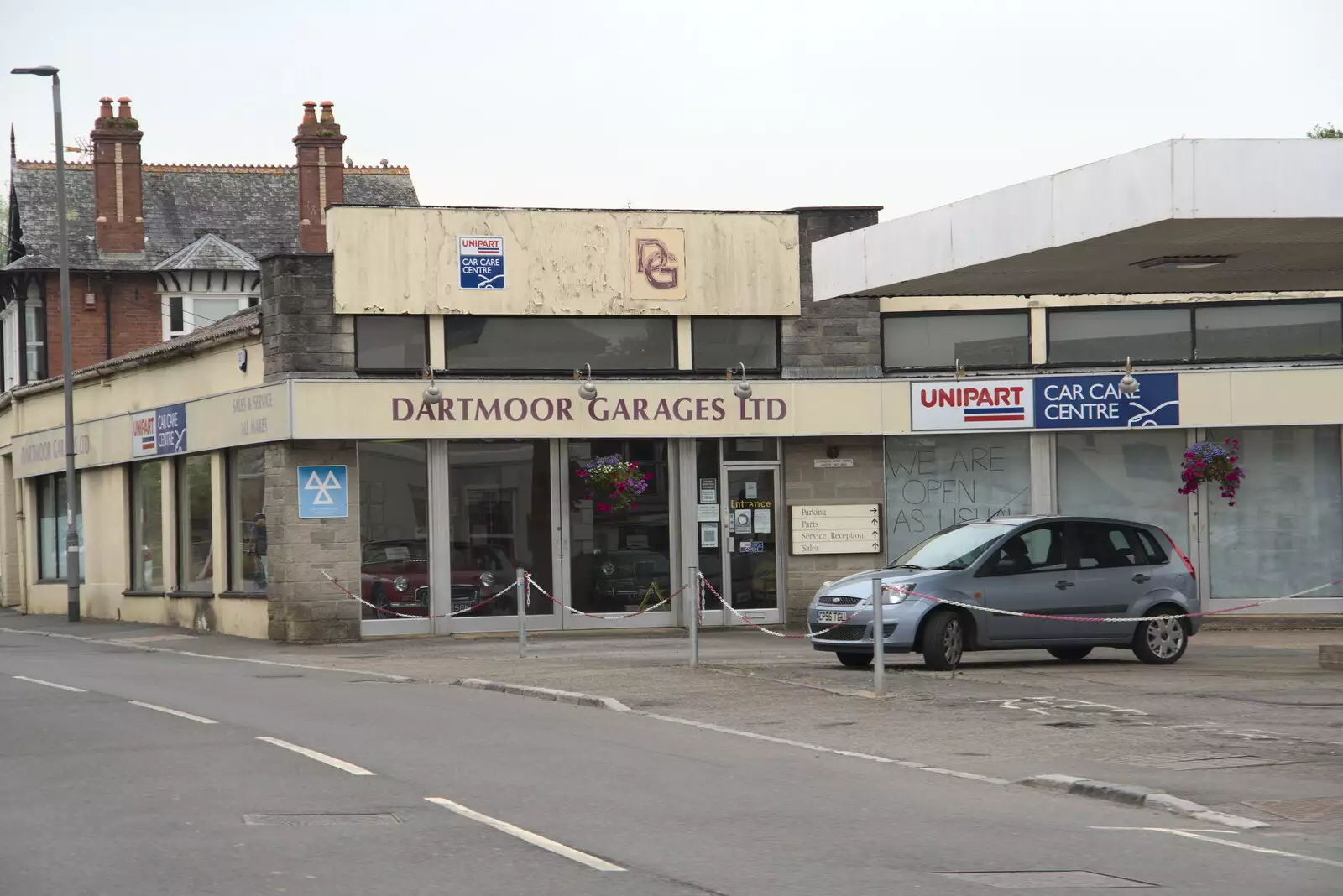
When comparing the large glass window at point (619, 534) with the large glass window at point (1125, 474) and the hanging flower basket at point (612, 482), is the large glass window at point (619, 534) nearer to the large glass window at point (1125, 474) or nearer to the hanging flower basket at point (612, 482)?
the hanging flower basket at point (612, 482)

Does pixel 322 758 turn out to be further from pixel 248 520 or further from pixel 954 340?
pixel 954 340

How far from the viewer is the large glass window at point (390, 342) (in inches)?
1003

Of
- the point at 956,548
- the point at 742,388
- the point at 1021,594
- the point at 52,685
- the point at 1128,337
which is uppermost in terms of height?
the point at 1128,337

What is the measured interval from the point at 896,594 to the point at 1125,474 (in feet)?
32.9

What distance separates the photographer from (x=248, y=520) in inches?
1073

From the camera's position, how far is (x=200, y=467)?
28.9 m

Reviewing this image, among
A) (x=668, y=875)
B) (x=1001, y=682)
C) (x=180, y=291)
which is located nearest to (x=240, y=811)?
(x=668, y=875)

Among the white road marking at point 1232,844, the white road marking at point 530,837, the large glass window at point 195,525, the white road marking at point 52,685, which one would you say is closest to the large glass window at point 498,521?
the large glass window at point 195,525

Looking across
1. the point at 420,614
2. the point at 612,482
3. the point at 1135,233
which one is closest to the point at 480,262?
the point at 612,482

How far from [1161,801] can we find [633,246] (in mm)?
17664

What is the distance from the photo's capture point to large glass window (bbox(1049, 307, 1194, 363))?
27.1 meters

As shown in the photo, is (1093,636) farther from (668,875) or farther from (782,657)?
(668,875)

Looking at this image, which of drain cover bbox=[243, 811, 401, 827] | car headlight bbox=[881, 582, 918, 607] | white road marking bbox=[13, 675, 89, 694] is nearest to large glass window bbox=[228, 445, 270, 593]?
white road marking bbox=[13, 675, 89, 694]

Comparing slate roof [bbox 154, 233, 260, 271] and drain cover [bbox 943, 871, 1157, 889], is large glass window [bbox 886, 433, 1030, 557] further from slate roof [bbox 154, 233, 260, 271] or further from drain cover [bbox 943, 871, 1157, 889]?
slate roof [bbox 154, 233, 260, 271]
